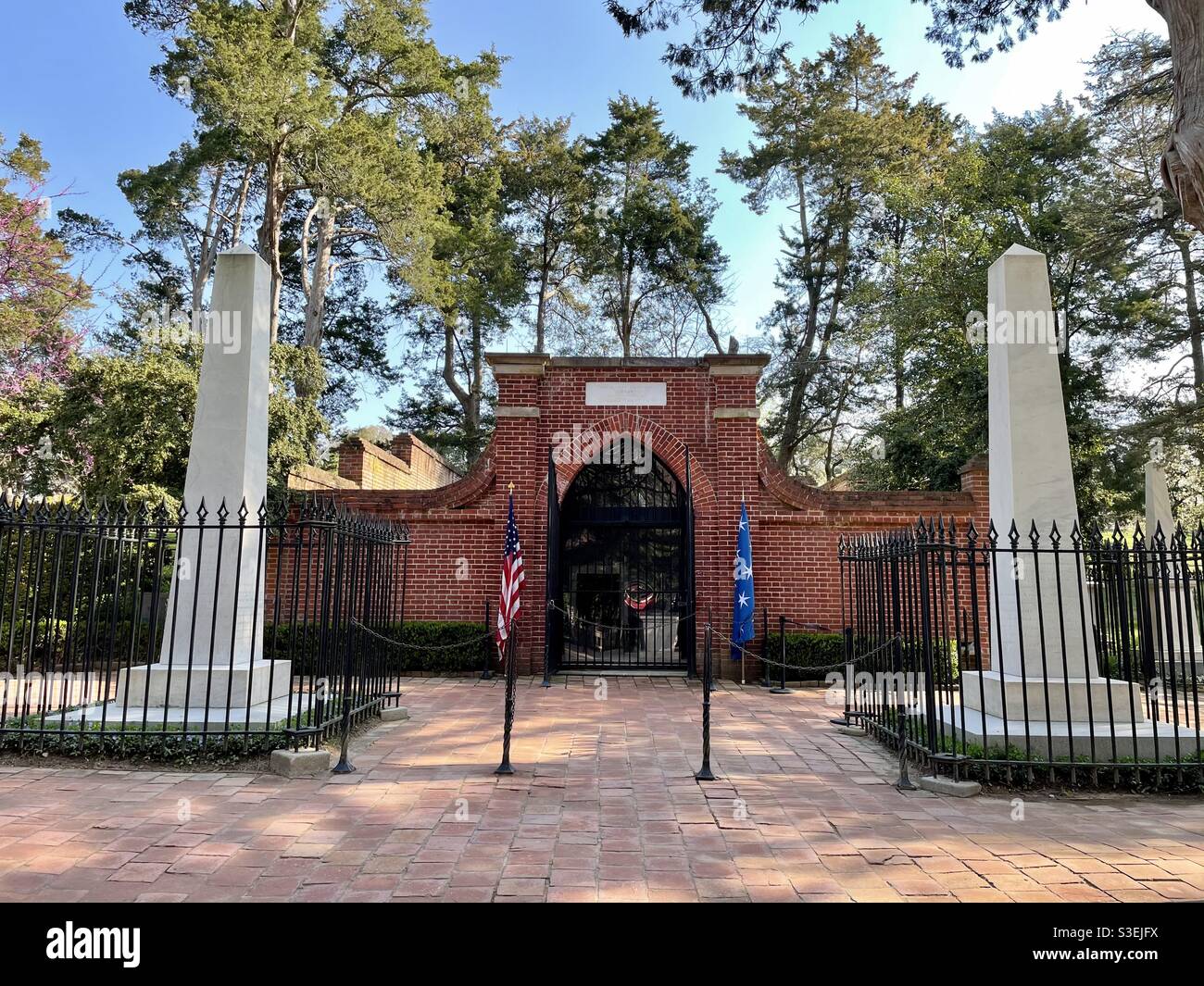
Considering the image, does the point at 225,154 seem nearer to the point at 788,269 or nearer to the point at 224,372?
the point at 224,372

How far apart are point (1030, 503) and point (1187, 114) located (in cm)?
301

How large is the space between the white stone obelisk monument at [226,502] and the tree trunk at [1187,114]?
23.2 ft

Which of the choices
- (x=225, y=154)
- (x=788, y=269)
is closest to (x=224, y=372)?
(x=225, y=154)

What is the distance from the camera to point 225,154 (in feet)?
53.0

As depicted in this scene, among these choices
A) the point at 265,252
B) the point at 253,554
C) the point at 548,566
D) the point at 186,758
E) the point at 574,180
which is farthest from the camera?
the point at 574,180

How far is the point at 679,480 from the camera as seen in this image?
11633 millimetres

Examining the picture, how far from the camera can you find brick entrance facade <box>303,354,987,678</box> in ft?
36.7

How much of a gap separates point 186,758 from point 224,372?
3.48 meters

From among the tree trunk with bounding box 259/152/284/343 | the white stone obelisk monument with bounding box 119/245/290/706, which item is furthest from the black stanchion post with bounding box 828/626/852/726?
the tree trunk with bounding box 259/152/284/343

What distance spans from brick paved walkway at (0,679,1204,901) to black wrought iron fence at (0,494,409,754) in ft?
1.33

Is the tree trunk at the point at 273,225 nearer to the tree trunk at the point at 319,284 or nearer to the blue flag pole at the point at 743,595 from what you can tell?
the tree trunk at the point at 319,284

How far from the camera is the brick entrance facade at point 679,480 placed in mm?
11188

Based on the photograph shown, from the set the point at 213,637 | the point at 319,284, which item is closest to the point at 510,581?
the point at 213,637

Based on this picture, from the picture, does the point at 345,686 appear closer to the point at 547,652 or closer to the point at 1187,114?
the point at 547,652
